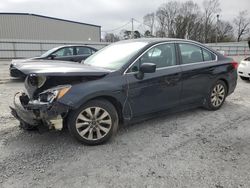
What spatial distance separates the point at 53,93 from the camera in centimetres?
301

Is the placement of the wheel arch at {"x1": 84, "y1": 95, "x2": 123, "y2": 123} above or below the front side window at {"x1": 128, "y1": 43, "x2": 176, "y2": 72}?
below

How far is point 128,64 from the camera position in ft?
11.8

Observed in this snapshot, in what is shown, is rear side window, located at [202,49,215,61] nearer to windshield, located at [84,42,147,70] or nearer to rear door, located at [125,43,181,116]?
rear door, located at [125,43,181,116]

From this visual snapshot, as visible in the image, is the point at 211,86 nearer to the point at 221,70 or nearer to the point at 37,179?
the point at 221,70

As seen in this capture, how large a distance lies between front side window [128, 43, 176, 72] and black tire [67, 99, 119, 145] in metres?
0.78

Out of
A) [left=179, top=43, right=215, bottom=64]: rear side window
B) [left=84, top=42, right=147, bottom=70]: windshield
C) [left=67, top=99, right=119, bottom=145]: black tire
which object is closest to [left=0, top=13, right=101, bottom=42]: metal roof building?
[left=84, top=42, right=147, bottom=70]: windshield

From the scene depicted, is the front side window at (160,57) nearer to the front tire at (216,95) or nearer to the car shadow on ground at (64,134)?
the car shadow on ground at (64,134)

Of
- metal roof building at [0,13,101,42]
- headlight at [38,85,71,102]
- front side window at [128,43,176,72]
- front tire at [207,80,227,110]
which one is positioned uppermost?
metal roof building at [0,13,101,42]

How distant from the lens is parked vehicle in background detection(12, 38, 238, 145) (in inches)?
120

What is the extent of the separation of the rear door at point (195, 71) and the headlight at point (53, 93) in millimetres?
2229

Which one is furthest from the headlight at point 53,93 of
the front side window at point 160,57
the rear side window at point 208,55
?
the rear side window at point 208,55

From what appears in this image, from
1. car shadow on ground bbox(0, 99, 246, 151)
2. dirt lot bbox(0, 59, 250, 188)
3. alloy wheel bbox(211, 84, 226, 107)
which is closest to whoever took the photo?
dirt lot bbox(0, 59, 250, 188)

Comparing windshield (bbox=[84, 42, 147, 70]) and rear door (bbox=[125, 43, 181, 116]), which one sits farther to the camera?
windshield (bbox=[84, 42, 147, 70])

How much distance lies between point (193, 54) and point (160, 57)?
946 millimetres
